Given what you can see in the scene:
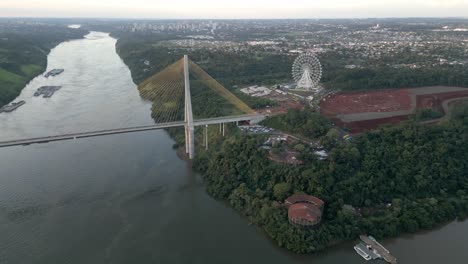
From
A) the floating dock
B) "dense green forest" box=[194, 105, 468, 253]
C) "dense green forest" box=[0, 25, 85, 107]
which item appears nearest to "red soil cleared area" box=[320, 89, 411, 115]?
"dense green forest" box=[194, 105, 468, 253]

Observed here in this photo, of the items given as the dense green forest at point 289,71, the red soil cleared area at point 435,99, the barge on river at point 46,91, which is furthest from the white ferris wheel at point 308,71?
the barge on river at point 46,91

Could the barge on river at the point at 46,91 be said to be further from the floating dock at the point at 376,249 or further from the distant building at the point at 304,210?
the floating dock at the point at 376,249

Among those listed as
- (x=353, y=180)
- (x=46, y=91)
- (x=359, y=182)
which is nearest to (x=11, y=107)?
(x=46, y=91)

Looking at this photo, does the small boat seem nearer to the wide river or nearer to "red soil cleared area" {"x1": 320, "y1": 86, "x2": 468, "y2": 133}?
the wide river

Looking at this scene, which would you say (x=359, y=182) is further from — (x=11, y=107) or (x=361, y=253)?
(x=11, y=107)

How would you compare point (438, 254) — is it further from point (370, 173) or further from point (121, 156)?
point (121, 156)

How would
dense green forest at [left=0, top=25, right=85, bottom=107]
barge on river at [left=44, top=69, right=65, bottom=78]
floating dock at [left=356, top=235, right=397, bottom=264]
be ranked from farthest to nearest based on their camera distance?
1. barge on river at [left=44, top=69, right=65, bottom=78]
2. dense green forest at [left=0, top=25, right=85, bottom=107]
3. floating dock at [left=356, top=235, right=397, bottom=264]

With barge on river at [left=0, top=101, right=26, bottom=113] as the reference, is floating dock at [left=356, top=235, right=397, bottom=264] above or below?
below
